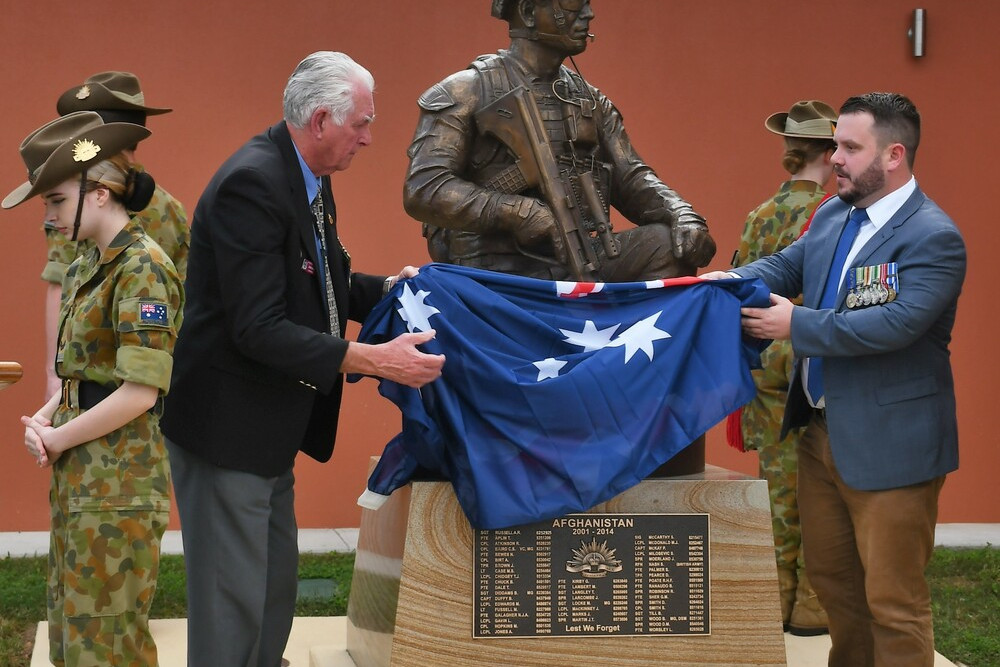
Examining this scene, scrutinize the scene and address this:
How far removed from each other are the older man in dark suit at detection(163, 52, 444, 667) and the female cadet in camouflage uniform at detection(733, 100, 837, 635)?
2083 millimetres

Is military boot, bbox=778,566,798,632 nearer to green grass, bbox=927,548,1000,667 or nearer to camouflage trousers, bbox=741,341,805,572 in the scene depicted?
camouflage trousers, bbox=741,341,805,572

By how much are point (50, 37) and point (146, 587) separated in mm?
3610

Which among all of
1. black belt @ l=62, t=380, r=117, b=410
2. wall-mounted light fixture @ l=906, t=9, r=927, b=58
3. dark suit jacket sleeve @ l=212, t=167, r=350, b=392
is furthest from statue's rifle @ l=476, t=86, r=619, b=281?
wall-mounted light fixture @ l=906, t=9, r=927, b=58

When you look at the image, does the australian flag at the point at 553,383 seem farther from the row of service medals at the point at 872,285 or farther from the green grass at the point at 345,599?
the green grass at the point at 345,599

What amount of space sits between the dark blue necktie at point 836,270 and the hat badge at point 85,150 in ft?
6.28

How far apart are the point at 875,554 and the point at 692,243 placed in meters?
1.02

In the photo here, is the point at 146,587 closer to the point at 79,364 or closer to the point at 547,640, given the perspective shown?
the point at 79,364

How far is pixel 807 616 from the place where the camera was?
186 inches

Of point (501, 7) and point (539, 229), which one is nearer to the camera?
point (539, 229)

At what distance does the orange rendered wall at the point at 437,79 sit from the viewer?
6070 millimetres

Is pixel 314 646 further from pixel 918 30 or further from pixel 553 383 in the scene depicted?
pixel 918 30

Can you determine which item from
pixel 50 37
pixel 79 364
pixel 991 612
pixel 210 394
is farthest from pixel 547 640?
pixel 50 37

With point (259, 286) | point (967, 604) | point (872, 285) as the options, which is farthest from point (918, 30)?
point (259, 286)

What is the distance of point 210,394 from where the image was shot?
3066mm
